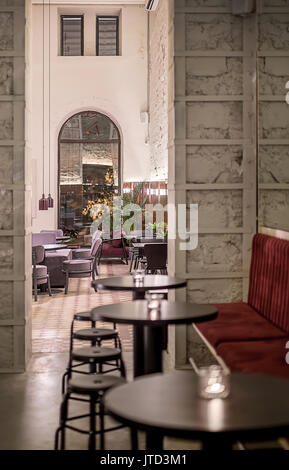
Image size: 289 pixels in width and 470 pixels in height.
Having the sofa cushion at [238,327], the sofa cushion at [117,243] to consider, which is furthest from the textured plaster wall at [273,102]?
the sofa cushion at [117,243]

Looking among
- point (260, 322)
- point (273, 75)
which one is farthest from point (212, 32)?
point (260, 322)

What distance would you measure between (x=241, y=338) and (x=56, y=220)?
39.2 feet

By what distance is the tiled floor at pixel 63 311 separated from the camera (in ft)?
22.5

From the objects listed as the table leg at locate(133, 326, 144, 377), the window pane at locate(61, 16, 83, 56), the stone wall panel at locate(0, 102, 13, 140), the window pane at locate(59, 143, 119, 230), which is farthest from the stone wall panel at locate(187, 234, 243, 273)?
the window pane at locate(61, 16, 83, 56)

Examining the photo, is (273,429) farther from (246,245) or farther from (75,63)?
(75,63)

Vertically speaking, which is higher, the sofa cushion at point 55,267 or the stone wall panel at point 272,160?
the stone wall panel at point 272,160

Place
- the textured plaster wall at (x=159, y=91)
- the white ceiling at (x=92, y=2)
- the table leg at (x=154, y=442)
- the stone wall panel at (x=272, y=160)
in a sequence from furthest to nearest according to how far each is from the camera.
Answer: the white ceiling at (x=92, y=2) → the textured plaster wall at (x=159, y=91) → the stone wall panel at (x=272, y=160) → the table leg at (x=154, y=442)

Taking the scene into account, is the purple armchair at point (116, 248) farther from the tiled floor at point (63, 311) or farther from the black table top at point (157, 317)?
the black table top at point (157, 317)

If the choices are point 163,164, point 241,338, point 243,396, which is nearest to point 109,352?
point 241,338

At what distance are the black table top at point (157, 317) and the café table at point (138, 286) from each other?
1.27 feet

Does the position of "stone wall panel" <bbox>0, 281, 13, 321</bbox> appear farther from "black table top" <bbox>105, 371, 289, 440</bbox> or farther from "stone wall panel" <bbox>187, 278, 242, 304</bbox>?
"black table top" <bbox>105, 371, 289, 440</bbox>

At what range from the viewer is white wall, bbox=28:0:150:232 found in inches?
622

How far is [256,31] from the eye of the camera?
5.71m

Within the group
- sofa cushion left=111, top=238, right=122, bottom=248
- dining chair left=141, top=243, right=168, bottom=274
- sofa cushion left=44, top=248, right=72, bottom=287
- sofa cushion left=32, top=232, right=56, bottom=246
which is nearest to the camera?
dining chair left=141, top=243, right=168, bottom=274
